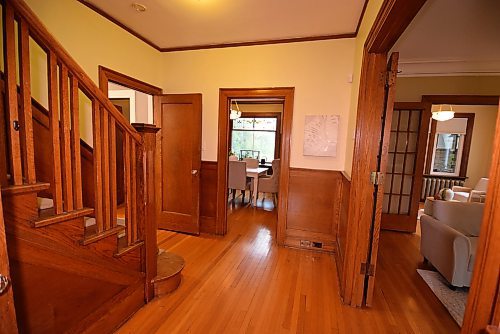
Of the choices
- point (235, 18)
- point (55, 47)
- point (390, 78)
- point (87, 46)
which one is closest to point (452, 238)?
point (390, 78)

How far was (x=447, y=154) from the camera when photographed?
5.98m

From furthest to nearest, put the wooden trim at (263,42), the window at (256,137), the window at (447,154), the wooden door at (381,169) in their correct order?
the window at (256,137) < the window at (447,154) < the wooden trim at (263,42) < the wooden door at (381,169)

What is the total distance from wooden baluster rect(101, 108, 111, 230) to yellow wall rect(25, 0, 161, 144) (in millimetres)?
1175

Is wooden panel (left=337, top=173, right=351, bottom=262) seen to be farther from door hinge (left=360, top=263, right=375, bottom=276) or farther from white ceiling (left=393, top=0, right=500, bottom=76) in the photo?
white ceiling (left=393, top=0, right=500, bottom=76)

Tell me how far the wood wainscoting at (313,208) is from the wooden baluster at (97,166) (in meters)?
2.15

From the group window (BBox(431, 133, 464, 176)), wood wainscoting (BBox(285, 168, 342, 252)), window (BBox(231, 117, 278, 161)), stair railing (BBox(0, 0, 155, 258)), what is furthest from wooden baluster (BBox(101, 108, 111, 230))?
window (BBox(431, 133, 464, 176))

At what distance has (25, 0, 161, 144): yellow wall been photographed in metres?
2.08

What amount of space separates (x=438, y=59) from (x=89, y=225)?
456 centimetres

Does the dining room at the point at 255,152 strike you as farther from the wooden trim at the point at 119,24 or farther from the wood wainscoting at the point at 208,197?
the wooden trim at the point at 119,24

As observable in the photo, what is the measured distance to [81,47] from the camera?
2.34 m

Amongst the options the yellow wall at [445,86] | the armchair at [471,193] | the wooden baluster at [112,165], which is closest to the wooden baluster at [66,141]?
the wooden baluster at [112,165]

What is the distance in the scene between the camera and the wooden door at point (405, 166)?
366 cm

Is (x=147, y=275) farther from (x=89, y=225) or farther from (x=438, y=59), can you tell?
(x=438, y=59)

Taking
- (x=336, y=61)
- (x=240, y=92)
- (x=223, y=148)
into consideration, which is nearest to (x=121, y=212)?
(x=223, y=148)
